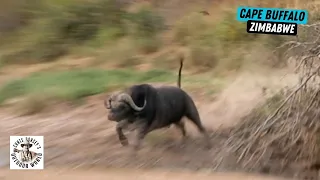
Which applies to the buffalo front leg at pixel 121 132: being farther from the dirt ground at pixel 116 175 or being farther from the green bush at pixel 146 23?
the green bush at pixel 146 23

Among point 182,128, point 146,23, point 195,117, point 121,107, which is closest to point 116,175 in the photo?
point 121,107

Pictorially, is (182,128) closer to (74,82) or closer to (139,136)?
(139,136)

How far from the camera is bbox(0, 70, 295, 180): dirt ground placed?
4.27 m

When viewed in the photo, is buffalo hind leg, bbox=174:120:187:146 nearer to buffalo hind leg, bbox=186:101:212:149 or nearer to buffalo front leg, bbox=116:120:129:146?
buffalo hind leg, bbox=186:101:212:149

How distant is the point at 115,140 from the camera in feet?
14.4

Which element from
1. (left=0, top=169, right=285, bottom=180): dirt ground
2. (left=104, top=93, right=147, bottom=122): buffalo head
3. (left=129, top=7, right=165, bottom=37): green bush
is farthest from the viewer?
(left=129, top=7, right=165, bottom=37): green bush

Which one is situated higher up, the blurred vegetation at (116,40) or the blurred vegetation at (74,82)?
the blurred vegetation at (116,40)

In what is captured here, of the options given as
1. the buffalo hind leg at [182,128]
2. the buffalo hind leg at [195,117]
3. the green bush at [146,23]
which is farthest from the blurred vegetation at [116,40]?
the buffalo hind leg at [182,128]

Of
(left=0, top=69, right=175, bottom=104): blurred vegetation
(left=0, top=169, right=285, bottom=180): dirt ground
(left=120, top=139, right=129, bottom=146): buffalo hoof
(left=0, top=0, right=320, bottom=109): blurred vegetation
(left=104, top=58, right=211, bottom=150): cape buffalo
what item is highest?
(left=0, top=0, right=320, bottom=109): blurred vegetation

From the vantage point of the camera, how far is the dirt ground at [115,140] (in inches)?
168

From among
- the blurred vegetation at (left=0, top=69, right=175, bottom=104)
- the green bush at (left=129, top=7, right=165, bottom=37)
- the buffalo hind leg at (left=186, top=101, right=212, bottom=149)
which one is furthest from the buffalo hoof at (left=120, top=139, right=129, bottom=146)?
the green bush at (left=129, top=7, right=165, bottom=37)

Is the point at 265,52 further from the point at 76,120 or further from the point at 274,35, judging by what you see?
the point at 76,120

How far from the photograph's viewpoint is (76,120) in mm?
4344

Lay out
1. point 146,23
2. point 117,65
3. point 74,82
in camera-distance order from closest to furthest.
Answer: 1. point 74,82
2. point 117,65
3. point 146,23
